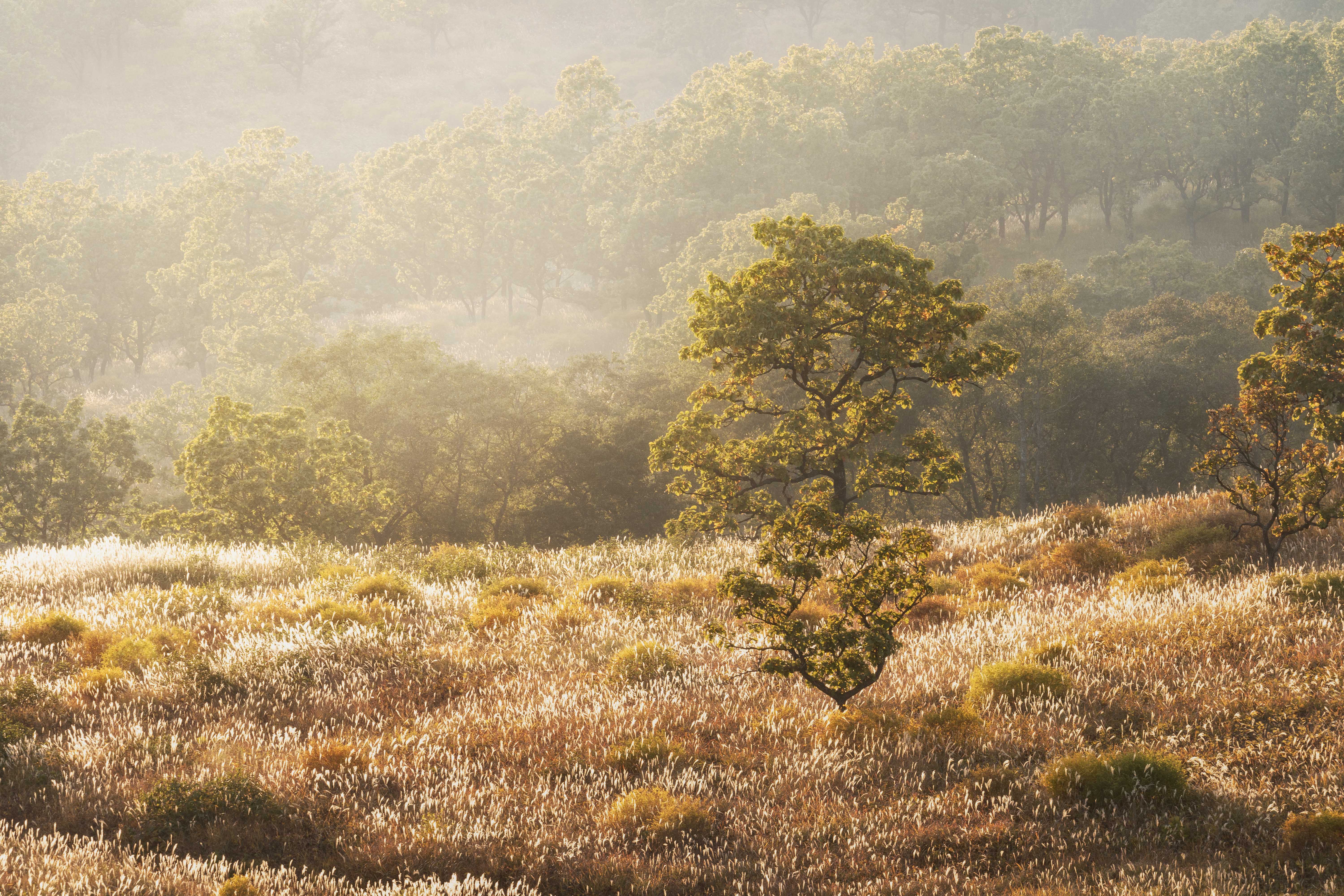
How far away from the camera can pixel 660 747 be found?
723cm

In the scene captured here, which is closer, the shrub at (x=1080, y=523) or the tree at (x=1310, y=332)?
the tree at (x=1310, y=332)

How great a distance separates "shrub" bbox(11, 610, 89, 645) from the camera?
10250 mm

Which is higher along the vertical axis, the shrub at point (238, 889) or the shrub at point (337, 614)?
the shrub at point (238, 889)

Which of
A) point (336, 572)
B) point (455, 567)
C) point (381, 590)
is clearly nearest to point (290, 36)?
point (455, 567)

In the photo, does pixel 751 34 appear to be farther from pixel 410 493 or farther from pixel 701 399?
pixel 701 399

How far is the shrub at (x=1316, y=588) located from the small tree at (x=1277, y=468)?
1.15 metres

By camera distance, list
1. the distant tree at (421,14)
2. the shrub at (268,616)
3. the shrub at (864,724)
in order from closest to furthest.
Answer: the shrub at (864,724), the shrub at (268,616), the distant tree at (421,14)

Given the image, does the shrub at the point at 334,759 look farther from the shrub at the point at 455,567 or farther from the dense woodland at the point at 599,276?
the dense woodland at the point at 599,276

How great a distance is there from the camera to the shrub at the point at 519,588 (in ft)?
41.6

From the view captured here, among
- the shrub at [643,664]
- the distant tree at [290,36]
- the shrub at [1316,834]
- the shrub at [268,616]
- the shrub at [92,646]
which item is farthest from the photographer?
the distant tree at [290,36]

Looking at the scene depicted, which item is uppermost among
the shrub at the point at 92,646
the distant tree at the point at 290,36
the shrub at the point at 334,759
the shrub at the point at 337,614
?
the distant tree at the point at 290,36

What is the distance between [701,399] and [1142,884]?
10.2m

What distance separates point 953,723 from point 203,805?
5732 millimetres

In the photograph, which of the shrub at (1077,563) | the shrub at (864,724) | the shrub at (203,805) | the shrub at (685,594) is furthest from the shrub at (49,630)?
the shrub at (1077,563)
